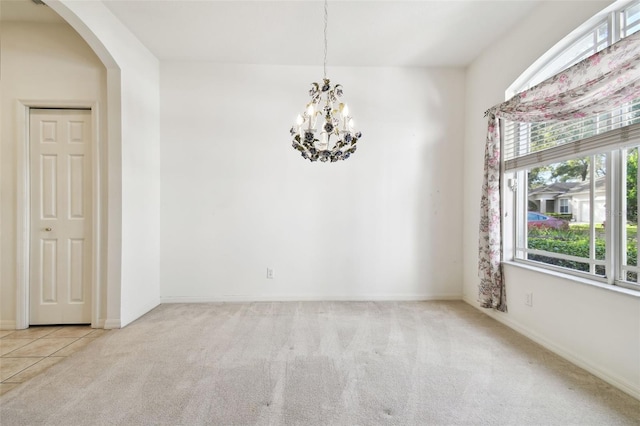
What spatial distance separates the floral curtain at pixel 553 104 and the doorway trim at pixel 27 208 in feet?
12.9

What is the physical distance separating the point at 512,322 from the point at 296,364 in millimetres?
2200

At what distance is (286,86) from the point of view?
11.5 feet

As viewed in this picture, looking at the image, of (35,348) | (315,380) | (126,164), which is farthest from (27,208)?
(315,380)

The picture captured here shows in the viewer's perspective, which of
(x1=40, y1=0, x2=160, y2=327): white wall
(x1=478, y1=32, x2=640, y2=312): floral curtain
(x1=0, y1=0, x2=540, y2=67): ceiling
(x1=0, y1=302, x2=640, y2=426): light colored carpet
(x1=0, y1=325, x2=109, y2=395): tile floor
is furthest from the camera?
(x1=40, y1=0, x2=160, y2=327): white wall

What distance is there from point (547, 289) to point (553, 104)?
1.53m

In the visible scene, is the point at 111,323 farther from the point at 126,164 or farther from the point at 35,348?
the point at 126,164

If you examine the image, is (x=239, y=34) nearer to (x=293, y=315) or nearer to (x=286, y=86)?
(x=286, y=86)

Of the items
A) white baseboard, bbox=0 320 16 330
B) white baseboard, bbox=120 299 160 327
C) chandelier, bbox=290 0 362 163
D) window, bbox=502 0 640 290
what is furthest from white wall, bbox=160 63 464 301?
chandelier, bbox=290 0 362 163

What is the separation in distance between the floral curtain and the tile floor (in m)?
3.91

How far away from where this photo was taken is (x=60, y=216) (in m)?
2.80

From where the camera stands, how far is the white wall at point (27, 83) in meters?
2.72

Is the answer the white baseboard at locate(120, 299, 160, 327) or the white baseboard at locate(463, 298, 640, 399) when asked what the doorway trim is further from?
the white baseboard at locate(463, 298, 640, 399)

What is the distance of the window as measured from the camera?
75.2 inches

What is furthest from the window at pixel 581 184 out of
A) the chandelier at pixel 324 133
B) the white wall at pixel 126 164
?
the white wall at pixel 126 164
